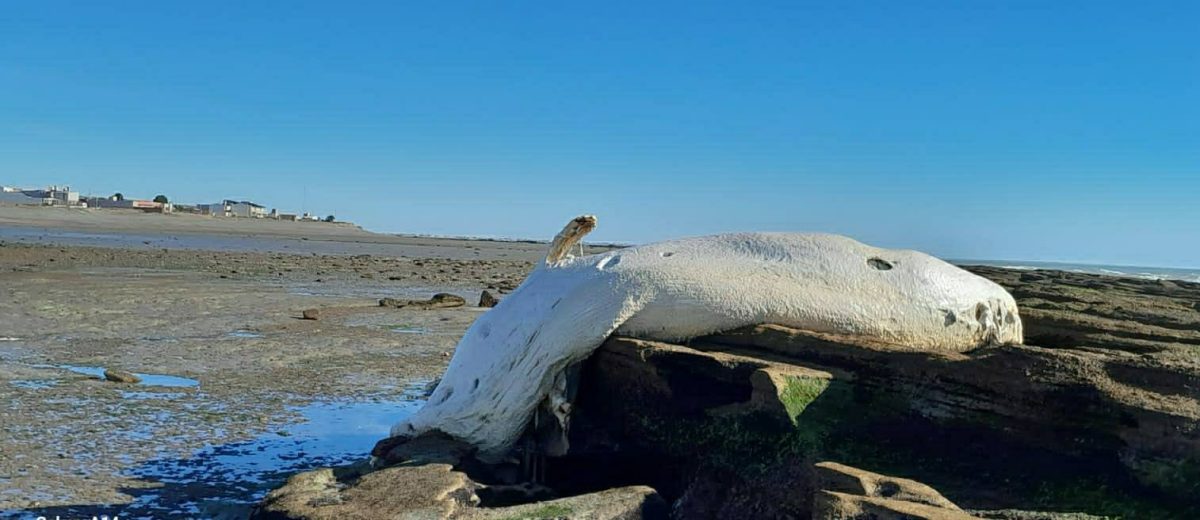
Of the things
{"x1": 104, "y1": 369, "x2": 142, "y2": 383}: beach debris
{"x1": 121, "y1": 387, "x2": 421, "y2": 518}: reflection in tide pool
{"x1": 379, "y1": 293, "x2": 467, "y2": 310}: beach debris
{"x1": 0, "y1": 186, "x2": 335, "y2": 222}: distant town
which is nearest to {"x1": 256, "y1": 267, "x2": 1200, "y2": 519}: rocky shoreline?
{"x1": 121, "y1": 387, "x2": 421, "y2": 518}: reflection in tide pool

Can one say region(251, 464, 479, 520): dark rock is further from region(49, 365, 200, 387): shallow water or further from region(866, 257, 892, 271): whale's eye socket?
region(49, 365, 200, 387): shallow water

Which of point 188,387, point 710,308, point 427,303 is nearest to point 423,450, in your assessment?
point 710,308

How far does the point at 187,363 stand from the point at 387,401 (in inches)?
136

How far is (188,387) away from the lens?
10508 mm

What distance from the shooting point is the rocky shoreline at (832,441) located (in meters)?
4.43

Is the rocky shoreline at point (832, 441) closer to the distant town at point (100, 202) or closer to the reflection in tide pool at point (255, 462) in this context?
the reflection in tide pool at point (255, 462)

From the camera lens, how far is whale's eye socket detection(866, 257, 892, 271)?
6.50 metres

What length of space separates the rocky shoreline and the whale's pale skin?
6.6 inches

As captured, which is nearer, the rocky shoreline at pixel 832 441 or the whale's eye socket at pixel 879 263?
the rocky shoreline at pixel 832 441

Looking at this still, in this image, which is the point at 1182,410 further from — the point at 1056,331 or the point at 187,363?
the point at 187,363

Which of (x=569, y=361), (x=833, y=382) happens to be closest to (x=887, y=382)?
(x=833, y=382)

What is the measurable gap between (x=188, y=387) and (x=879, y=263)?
24.7 ft

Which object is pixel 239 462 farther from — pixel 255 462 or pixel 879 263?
pixel 879 263

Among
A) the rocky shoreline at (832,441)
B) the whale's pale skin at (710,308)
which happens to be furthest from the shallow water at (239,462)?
the whale's pale skin at (710,308)
